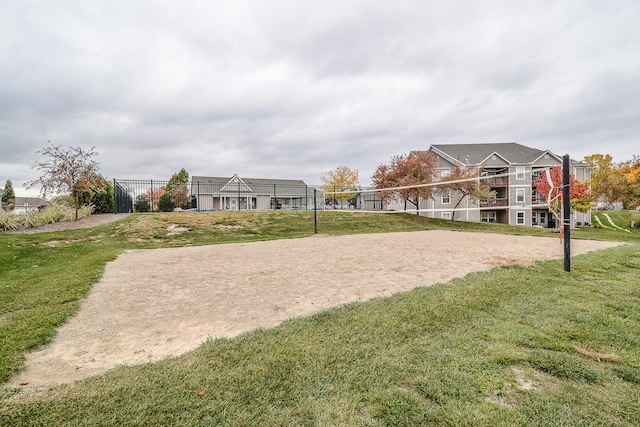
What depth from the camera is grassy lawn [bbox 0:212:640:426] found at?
5.74ft

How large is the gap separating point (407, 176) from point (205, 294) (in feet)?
71.1

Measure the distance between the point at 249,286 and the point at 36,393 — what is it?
3054 mm

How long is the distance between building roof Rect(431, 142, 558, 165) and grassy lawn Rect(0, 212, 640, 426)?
33385mm

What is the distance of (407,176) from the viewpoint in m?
23.8

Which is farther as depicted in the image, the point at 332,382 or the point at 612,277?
the point at 612,277

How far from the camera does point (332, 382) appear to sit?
2086mm

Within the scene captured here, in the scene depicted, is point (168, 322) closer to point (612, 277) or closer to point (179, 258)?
point (179, 258)

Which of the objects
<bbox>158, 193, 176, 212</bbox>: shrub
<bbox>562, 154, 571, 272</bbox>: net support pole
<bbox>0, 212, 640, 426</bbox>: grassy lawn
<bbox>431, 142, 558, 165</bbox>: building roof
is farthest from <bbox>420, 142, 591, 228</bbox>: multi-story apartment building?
<bbox>0, 212, 640, 426</bbox>: grassy lawn

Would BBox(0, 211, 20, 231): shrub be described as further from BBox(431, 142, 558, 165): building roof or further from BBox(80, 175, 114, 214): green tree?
BBox(431, 142, 558, 165): building roof

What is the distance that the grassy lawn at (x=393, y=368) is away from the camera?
1751 millimetres

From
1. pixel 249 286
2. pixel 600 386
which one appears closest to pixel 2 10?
pixel 249 286

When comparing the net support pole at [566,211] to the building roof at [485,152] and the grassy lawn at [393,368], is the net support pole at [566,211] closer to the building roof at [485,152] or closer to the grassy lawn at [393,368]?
the grassy lawn at [393,368]

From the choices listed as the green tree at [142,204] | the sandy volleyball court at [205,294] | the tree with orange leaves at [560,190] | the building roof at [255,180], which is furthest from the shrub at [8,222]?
the tree with orange leaves at [560,190]

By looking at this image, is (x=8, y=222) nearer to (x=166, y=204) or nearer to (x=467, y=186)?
(x=166, y=204)
